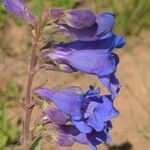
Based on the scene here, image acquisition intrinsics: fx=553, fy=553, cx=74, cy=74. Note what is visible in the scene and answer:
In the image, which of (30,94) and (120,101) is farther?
(120,101)

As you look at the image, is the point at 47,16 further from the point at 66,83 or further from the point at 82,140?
the point at 66,83

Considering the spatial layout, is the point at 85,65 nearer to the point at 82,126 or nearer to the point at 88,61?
the point at 88,61

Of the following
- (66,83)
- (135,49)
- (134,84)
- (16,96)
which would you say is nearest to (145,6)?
(135,49)

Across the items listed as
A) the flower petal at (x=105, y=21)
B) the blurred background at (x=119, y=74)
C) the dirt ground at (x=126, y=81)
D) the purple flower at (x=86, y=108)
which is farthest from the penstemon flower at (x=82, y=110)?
the dirt ground at (x=126, y=81)

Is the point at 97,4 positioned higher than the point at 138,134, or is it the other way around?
the point at 97,4

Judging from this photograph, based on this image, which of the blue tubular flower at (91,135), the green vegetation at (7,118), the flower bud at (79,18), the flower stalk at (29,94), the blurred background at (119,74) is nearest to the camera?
the flower bud at (79,18)

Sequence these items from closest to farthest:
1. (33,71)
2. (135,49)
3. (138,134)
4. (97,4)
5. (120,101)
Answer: (33,71) → (138,134) → (120,101) → (135,49) → (97,4)

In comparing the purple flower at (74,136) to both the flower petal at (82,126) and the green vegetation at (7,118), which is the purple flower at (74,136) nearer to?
the flower petal at (82,126)
